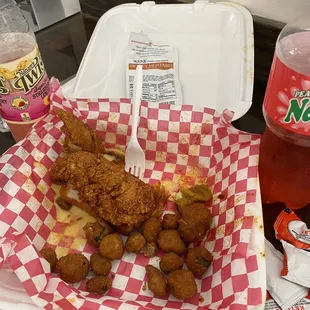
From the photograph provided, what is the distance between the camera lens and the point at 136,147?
0.91 meters

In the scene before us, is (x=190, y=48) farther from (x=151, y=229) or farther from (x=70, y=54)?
(x=151, y=229)

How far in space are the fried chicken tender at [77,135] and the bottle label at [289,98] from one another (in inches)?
15.7

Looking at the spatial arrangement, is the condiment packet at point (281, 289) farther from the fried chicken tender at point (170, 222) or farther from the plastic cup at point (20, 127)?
the plastic cup at point (20, 127)

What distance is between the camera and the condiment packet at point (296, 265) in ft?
2.29

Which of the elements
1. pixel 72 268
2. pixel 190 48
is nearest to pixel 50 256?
pixel 72 268

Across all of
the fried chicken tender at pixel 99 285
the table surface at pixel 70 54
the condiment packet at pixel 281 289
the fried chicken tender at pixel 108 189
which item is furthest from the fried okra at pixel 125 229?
the table surface at pixel 70 54

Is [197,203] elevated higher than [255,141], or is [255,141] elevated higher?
[255,141]

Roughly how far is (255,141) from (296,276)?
0.27m

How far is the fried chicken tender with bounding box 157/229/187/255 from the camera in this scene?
797 millimetres

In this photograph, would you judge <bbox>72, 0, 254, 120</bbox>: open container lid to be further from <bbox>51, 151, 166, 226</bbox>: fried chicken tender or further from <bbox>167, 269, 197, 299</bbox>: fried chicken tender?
<bbox>167, 269, 197, 299</bbox>: fried chicken tender

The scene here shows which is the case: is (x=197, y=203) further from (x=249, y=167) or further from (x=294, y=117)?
(x=294, y=117)

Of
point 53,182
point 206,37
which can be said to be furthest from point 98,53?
point 53,182

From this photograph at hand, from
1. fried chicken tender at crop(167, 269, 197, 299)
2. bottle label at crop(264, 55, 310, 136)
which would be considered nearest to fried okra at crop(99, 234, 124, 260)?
fried chicken tender at crop(167, 269, 197, 299)

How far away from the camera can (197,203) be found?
0.85 metres
